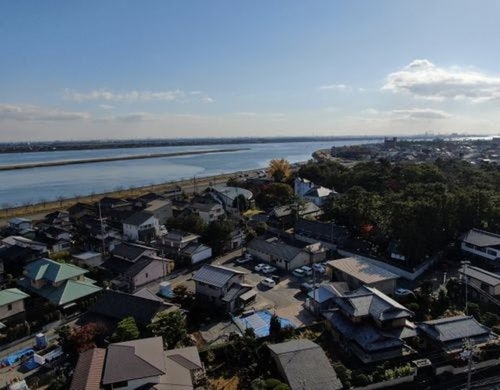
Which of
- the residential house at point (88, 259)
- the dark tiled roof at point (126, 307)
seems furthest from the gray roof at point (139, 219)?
the dark tiled roof at point (126, 307)

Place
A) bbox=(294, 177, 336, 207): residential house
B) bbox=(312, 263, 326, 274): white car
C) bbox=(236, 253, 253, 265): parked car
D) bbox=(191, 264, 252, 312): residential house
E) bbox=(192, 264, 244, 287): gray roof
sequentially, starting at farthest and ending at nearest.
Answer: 1. bbox=(294, 177, 336, 207): residential house
2. bbox=(236, 253, 253, 265): parked car
3. bbox=(312, 263, 326, 274): white car
4. bbox=(192, 264, 244, 287): gray roof
5. bbox=(191, 264, 252, 312): residential house

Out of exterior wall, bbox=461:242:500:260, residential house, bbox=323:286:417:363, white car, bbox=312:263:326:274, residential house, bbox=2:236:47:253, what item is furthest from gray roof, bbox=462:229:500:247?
residential house, bbox=2:236:47:253

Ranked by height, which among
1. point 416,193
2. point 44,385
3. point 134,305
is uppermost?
point 416,193

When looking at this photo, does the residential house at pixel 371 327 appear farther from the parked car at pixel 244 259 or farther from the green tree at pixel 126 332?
the parked car at pixel 244 259

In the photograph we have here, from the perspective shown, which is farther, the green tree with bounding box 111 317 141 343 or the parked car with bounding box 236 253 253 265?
the parked car with bounding box 236 253 253 265

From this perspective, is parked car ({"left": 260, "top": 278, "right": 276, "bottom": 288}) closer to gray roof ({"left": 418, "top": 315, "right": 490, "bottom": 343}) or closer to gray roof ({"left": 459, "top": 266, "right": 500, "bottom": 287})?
gray roof ({"left": 418, "top": 315, "right": 490, "bottom": 343})

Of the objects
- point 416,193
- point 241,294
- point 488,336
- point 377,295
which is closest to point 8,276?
point 241,294

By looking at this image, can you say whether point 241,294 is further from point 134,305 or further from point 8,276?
point 8,276
